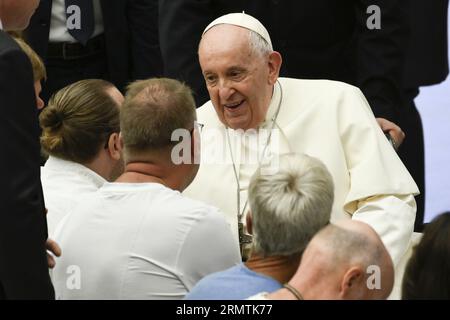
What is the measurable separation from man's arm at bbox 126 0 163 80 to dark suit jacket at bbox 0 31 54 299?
10.2 feet

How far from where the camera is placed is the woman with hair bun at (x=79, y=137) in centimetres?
488

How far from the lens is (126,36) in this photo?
23.2 ft

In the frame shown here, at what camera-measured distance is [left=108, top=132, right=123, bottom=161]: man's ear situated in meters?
4.95

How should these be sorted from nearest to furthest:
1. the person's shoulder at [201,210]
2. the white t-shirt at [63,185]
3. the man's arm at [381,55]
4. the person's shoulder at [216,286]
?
1. the person's shoulder at [216,286]
2. the person's shoulder at [201,210]
3. the white t-shirt at [63,185]
4. the man's arm at [381,55]

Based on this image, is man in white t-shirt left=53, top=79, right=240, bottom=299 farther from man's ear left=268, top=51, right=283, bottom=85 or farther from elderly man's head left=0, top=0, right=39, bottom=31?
man's ear left=268, top=51, right=283, bottom=85

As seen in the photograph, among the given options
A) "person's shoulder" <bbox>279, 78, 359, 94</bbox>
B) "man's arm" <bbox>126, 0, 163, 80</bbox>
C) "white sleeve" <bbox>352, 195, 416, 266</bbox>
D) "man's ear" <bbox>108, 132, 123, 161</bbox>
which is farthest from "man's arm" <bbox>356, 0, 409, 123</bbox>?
"man's ear" <bbox>108, 132, 123, 161</bbox>

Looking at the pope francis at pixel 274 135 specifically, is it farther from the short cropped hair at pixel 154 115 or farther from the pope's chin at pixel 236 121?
the short cropped hair at pixel 154 115

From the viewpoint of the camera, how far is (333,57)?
6.38 m

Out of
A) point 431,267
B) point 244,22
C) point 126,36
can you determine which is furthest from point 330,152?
point 126,36

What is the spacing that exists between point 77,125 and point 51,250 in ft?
2.75

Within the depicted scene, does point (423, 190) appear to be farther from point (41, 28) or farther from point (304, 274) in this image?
point (304, 274)

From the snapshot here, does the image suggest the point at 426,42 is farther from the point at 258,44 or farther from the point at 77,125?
the point at 77,125

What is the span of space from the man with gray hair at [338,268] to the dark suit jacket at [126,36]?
3.66m

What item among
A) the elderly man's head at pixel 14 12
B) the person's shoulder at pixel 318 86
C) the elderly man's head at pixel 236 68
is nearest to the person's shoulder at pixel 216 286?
the elderly man's head at pixel 14 12
